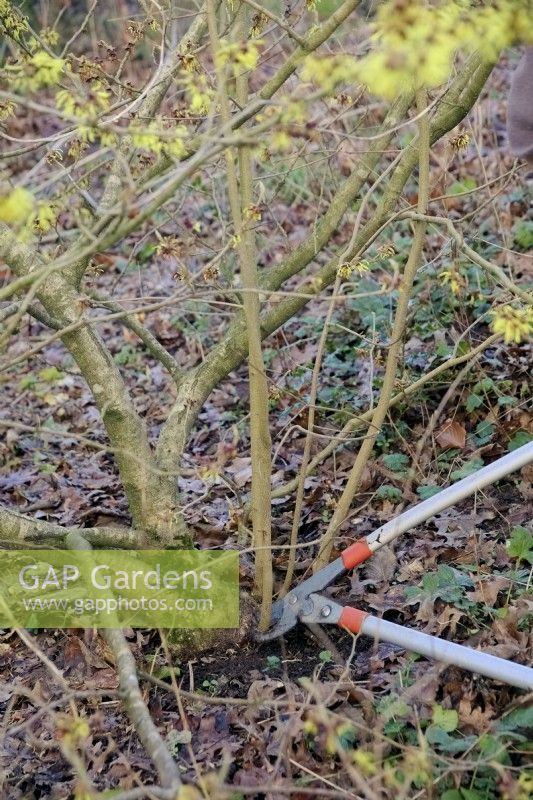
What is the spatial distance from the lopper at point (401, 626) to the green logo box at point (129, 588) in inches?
8.3

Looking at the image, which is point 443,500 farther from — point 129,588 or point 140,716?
point 129,588

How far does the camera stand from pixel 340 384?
4023mm

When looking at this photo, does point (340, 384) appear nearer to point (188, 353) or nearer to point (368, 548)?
point (188, 353)

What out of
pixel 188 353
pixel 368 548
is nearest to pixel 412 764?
pixel 368 548

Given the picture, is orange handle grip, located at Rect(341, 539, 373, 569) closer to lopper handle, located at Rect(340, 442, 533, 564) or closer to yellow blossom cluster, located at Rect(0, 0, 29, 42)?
A: lopper handle, located at Rect(340, 442, 533, 564)

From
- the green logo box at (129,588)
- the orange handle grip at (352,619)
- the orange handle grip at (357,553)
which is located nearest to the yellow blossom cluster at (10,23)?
the green logo box at (129,588)

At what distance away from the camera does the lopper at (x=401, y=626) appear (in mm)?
2141

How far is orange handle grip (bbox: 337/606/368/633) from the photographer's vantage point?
2.41 meters

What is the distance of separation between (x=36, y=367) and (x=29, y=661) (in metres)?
2.53

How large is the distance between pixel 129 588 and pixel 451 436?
1.46m

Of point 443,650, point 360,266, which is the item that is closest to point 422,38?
point 360,266

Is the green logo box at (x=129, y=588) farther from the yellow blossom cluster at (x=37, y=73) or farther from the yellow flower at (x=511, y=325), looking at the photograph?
the yellow blossom cluster at (x=37, y=73)

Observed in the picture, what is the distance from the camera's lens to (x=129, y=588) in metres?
2.87

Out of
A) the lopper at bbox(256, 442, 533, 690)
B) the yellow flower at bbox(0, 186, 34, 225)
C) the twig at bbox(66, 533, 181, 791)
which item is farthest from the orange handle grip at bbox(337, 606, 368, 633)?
the yellow flower at bbox(0, 186, 34, 225)
